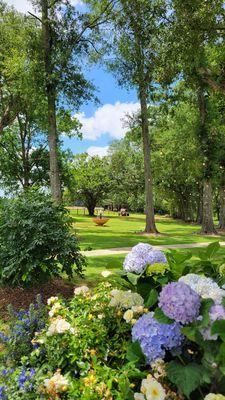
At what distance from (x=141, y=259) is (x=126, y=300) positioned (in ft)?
1.03

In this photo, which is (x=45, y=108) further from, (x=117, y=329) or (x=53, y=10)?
(x=117, y=329)

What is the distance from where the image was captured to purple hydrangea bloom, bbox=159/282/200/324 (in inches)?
76.0

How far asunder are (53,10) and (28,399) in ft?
54.2

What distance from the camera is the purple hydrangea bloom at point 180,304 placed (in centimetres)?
193

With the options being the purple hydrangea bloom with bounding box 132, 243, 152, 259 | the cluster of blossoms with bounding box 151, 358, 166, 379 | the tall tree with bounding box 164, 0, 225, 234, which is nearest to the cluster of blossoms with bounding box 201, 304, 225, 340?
the cluster of blossoms with bounding box 151, 358, 166, 379

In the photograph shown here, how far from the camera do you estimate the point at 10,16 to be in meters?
20.1

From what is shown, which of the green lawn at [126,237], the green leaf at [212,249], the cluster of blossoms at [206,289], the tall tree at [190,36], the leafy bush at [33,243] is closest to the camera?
the cluster of blossoms at [206,289]

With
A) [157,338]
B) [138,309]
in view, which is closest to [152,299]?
[138,309]

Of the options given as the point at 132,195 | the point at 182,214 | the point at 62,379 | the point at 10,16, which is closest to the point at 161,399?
the point at 62,379

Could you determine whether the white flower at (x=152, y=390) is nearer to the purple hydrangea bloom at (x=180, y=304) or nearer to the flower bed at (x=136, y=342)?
the flower bed at (x=136, y=342)

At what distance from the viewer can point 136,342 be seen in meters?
2.23

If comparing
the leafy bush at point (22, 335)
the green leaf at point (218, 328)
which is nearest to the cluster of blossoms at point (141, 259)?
the green leaf at point (218, 328)

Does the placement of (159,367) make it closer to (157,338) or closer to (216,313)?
(157,338)

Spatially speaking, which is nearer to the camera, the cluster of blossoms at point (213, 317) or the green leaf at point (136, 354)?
the cluster of blossoms at point (213, 317)
